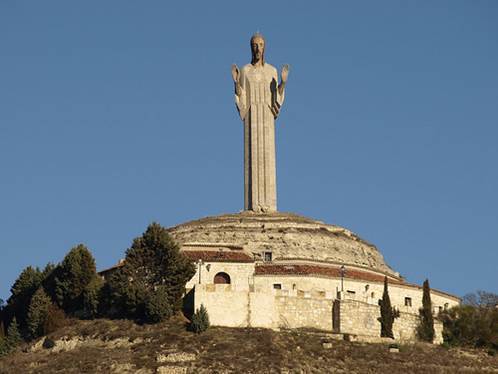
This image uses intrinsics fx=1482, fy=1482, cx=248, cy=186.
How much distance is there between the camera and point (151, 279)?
275ft

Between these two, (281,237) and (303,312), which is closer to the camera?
(303,312)

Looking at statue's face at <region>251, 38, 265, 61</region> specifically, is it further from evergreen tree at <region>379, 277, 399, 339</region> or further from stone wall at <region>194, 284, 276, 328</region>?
stone wall at <region>194, 284, 276, 328</region>

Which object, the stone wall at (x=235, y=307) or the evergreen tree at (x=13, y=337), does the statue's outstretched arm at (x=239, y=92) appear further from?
the evergreen tree at (x=13, y=337)

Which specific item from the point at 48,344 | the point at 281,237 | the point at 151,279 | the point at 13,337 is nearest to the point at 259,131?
the point at 281,237

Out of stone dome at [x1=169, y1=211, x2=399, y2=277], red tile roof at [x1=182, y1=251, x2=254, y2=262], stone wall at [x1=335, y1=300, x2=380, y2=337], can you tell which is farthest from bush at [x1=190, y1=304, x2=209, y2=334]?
stone dome at [x1=169, y1=211, x2=399, y2=277]

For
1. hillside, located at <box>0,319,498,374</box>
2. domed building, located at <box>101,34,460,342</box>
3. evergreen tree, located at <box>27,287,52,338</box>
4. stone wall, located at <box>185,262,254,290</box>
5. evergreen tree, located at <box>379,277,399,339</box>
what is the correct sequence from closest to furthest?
hillside, located at <box>0,319,498,374</box> → domed building, located at <box>101,34,460,342</box> → evergreen tree, located at <box>27,287,52,338</box> → evergreen tree, located at <box>379,277,399,339</box> → stone wall, located at <box>185,262,254,290</box>

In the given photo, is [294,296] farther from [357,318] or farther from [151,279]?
[151,279]

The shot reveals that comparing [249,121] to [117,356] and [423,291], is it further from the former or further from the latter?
[117,356]

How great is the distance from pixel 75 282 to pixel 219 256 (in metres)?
8.50

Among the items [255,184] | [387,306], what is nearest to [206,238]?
[255,184]

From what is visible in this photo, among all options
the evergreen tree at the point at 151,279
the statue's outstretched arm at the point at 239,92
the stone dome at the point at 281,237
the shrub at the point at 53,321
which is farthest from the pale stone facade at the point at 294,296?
the statue's outstretched arm at the point at 239,92

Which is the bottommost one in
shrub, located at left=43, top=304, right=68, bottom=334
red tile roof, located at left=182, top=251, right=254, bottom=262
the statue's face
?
shrub, located at left=43, top=304, right=68, bottom=334

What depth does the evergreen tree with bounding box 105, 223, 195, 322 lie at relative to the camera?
8238 cm

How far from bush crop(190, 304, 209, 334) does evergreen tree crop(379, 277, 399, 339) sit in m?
10.7
